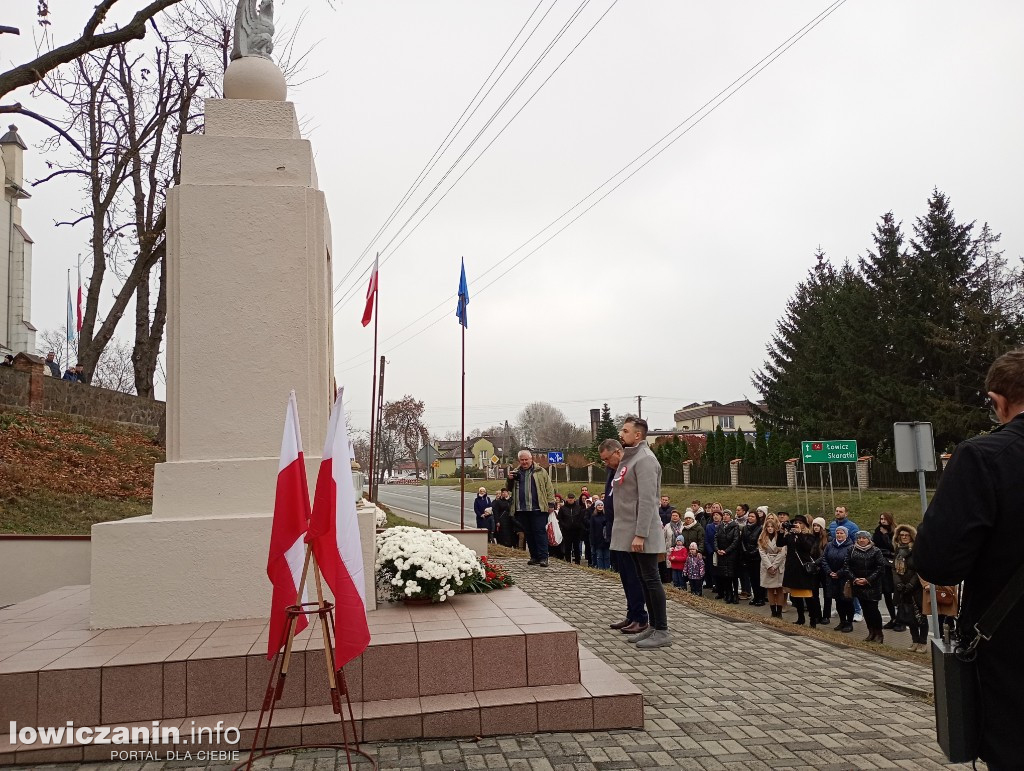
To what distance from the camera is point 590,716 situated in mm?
4723

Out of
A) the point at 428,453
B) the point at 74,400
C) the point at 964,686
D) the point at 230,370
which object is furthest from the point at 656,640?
the point at 74,400

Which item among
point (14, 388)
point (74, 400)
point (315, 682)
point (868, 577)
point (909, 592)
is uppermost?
point (14, 388)

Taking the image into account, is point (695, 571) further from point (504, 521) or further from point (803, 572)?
point (504, 521)

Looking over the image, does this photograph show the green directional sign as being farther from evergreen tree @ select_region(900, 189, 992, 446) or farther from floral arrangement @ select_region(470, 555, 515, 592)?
floral arrangement @ select_region(470, 555, 515, 592)

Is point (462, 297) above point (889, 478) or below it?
above

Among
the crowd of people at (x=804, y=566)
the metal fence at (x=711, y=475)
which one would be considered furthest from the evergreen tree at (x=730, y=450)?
the crowd of people at (x=804, y=566)

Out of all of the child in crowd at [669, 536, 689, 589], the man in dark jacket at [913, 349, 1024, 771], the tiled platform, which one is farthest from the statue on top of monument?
the child in crowd at [669, 536, 689, 589]

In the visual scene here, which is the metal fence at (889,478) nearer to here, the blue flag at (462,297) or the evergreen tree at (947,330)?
the evergreen tree at (947,330)

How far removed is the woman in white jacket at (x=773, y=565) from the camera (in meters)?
11.6

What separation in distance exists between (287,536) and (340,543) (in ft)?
0.84

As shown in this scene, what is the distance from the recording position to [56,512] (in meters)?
14.8

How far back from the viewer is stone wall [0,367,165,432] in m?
20.0

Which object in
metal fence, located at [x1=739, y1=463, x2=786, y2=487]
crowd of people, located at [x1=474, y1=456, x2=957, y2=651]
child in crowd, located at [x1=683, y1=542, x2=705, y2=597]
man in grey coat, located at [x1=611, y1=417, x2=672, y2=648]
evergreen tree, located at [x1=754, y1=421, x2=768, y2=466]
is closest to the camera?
man in grey coat, located at [x1=611, y1=417, x2=672, y2=648]

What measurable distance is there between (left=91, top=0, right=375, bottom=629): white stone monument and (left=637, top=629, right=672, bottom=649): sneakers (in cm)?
267
